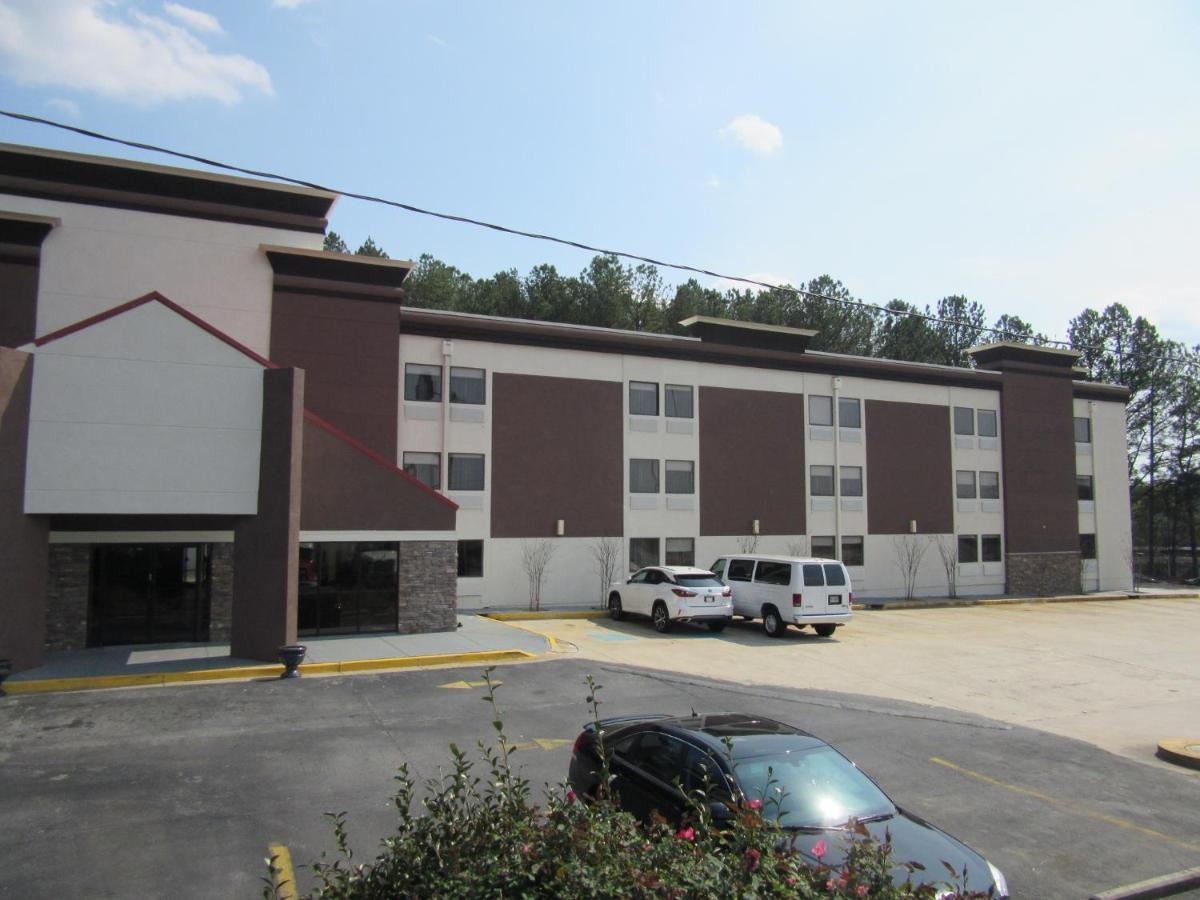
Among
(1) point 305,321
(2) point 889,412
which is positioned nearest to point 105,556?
(1) point 305,321

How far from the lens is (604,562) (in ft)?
93.2

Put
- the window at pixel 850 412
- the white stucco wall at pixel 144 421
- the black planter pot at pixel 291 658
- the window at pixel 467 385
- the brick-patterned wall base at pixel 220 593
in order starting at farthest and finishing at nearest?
the window at pixel 850 412, the window at pixel 467 385, the brick-patterned wall base at pixel 220 593, the white stucco wall at pixel 144 421, the black planter pot at pixel 291 658

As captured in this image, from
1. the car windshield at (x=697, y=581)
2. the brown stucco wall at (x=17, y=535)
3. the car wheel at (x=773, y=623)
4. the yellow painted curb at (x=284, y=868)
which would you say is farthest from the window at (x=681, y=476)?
the yellow painted curb at (x=284, y=868)

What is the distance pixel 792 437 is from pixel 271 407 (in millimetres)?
21346

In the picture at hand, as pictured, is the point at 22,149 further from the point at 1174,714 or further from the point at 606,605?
the point at 1174,714

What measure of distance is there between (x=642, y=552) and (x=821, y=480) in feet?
28.0

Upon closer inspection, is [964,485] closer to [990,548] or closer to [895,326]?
[990,548]

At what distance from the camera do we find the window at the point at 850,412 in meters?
34.1

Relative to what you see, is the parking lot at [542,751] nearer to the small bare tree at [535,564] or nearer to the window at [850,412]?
the small bare tree at [535,564]

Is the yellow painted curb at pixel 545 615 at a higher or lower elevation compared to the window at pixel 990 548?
lower

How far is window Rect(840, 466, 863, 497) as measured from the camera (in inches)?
1332

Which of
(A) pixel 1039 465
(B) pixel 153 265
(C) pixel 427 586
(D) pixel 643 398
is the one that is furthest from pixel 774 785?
(A) pixel 1039 465

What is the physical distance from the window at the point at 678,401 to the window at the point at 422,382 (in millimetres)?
8237

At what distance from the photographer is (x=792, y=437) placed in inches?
1291
